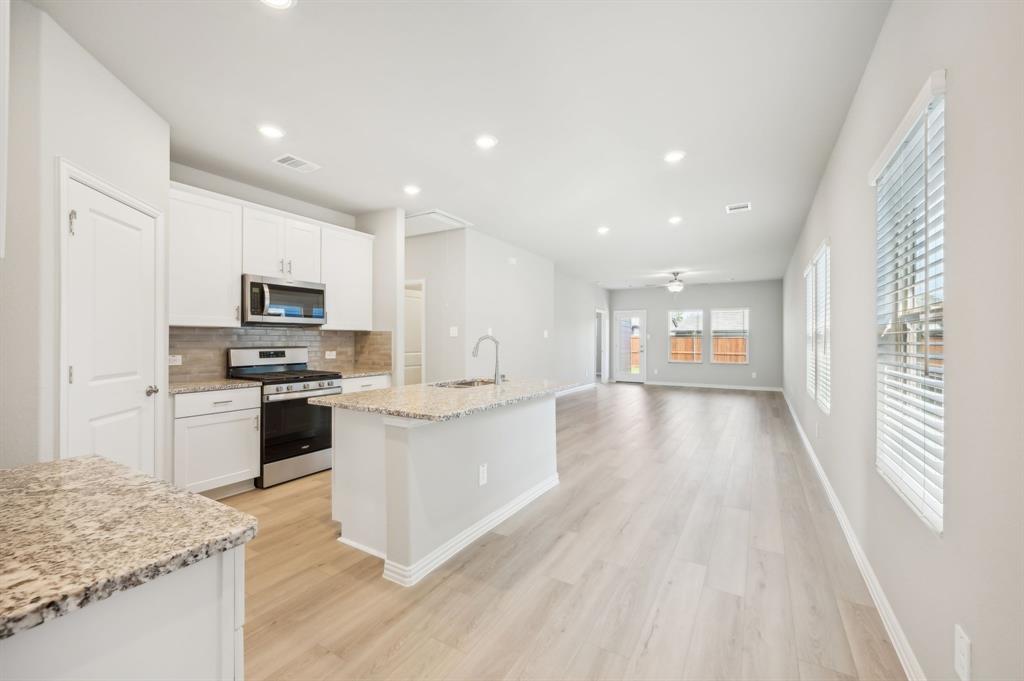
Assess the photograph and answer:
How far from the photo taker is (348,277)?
4656 mm

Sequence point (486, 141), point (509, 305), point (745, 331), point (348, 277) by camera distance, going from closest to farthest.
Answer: point (486, 141), point (348, 277), point (509, 305), point (745, 331)

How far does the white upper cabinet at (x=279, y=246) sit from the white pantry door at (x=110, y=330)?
0.99 metres

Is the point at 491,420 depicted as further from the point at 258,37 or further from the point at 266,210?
the point at 266,210

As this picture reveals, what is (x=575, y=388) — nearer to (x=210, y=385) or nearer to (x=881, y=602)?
(x=210, y=385)

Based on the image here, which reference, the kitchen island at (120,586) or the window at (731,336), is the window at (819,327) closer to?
the kitchen island at (120,586)

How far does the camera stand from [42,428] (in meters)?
1.93

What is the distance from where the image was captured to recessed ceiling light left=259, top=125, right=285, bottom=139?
3010mm

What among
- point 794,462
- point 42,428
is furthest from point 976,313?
point 794,462

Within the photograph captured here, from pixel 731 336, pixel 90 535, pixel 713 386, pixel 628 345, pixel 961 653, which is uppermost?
pixel 731 336

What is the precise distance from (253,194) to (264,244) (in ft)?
2.19

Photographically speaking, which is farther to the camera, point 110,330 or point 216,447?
point 216,447

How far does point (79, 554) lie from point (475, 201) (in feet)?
14.1

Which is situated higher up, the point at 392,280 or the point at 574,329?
the point at 392,280

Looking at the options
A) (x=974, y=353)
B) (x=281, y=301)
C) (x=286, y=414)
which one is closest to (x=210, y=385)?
(x=286, y=414)
